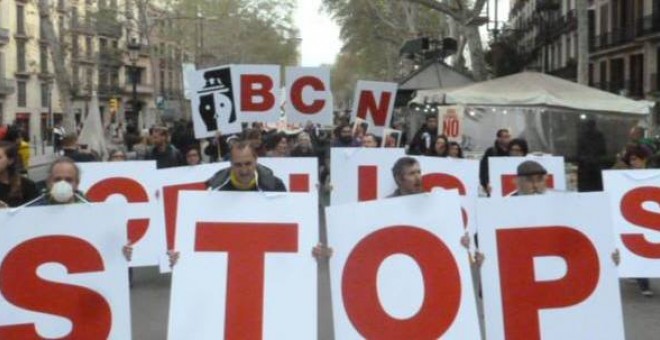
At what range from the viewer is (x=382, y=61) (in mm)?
80062

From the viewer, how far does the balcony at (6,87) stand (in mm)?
65162

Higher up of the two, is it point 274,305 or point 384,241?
point 384,241

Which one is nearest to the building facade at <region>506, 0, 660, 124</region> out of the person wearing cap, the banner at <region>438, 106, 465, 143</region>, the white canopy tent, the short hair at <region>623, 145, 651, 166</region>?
the white canopy tent

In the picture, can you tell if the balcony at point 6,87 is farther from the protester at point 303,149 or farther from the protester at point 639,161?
the protester at point 639,161

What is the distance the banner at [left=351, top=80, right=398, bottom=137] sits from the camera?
1496 centimetres

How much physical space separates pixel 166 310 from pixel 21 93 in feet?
212

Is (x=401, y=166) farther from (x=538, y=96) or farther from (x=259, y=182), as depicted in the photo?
(x=538, y=96)

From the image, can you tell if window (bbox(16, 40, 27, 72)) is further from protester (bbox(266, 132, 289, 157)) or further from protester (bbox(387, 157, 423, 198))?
protester (bbox(387, 157, 423, 198))

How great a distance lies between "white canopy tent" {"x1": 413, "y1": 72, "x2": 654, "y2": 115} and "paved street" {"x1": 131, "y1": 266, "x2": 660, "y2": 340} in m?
9.42

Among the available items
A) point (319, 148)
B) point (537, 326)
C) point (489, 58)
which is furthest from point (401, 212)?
point (489, 58)

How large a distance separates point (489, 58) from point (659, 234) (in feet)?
128

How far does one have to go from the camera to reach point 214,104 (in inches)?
489

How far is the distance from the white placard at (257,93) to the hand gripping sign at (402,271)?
7774mm

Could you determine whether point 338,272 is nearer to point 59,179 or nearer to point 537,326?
point 537,326
